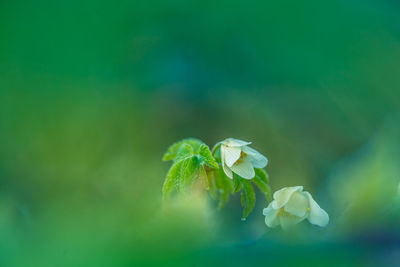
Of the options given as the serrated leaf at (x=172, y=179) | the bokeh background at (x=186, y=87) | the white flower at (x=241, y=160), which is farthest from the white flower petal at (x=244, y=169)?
the bokeh background at (x=186, y=87)

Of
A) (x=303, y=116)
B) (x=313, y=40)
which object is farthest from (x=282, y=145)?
(x=313, y=40)

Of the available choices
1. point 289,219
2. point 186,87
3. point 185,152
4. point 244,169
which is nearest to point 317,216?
point 289,219

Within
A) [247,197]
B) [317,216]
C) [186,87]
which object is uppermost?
[186,87]

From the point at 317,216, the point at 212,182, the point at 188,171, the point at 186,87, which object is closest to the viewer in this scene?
the point at 317,216

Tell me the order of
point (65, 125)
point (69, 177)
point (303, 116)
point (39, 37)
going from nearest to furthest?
point (69, 177) → point (65, 125) → point (39, 37) → point (303, 116)

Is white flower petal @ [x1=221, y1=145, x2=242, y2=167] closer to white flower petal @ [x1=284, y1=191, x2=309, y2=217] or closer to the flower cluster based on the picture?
the flower cluster

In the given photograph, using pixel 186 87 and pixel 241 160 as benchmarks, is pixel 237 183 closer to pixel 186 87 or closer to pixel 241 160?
pixel 241 160

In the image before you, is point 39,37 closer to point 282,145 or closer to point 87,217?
point 282,145
